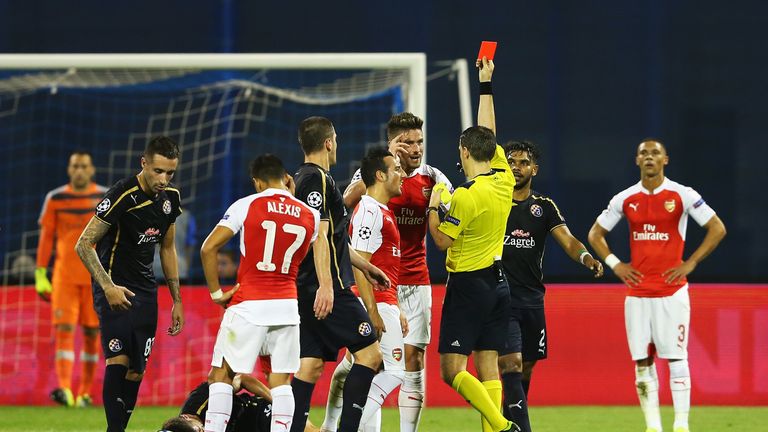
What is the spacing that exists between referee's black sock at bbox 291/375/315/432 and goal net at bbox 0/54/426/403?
3954 millimetres

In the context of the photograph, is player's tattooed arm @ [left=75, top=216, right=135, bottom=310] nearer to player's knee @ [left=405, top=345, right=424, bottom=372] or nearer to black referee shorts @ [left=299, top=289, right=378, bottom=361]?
black referee shorts @ [left=299, top=289, right=378, bottom=361]

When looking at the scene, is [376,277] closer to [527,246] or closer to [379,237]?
[379,237]

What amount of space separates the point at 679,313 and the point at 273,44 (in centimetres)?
797

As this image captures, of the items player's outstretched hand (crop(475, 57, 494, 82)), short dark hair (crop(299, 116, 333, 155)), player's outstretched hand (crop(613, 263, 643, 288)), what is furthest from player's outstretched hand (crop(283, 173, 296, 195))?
player's outstretched hand (crop(613, 263, 643, 288))

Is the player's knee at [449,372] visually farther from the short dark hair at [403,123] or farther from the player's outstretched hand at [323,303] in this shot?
the short dark hair at [403,123]

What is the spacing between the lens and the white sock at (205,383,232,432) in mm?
6406

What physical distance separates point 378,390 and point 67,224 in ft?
14.6

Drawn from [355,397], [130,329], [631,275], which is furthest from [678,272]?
[130,329]

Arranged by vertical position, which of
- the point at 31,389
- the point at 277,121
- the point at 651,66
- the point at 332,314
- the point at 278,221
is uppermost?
the point at 651,66

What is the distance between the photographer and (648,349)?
8875 millimetres

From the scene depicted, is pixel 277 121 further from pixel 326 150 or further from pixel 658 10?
pixel 326 150

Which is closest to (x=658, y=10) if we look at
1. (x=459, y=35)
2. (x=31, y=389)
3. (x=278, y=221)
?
(x=459, y=35)

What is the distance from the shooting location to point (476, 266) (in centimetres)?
704

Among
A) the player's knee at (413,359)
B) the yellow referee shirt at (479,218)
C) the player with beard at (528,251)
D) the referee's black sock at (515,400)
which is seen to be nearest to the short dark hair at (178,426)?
the player's knee at (413,359)
